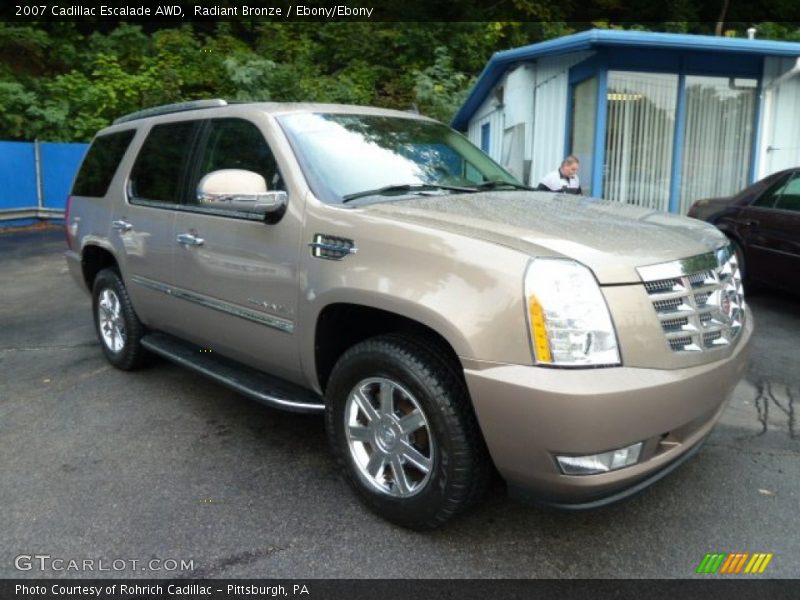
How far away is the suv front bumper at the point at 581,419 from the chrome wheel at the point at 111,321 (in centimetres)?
338

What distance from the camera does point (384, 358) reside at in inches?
111

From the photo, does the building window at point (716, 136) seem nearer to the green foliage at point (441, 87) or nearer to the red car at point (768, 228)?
the red car at point (768, 228)

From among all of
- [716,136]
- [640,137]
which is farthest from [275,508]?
[716,136]

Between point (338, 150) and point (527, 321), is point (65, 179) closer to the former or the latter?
point (338, 150)

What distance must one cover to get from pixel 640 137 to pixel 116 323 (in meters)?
7.61

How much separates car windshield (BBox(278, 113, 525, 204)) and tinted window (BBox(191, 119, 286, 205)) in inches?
6.4

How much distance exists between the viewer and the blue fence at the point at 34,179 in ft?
50.8

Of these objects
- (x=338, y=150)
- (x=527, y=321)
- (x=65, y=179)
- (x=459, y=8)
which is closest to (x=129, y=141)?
(x=338, y=150)

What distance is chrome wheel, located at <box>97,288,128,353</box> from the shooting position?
5031 mm

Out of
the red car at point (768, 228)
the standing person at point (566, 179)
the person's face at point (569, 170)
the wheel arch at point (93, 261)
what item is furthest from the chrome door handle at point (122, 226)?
the red car at point (768, 228)

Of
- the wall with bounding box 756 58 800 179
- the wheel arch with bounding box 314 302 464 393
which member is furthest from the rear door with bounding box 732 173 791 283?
the wheel arch with bounding box 314 302 464 393

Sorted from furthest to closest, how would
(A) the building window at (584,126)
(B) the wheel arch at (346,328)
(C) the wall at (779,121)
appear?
(C) the wall at (779,121)
(A) the building window at (584,126)
(B) the wheel arch at (346,328)

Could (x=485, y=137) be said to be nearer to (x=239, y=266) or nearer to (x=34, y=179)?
(x=34, y=179)
